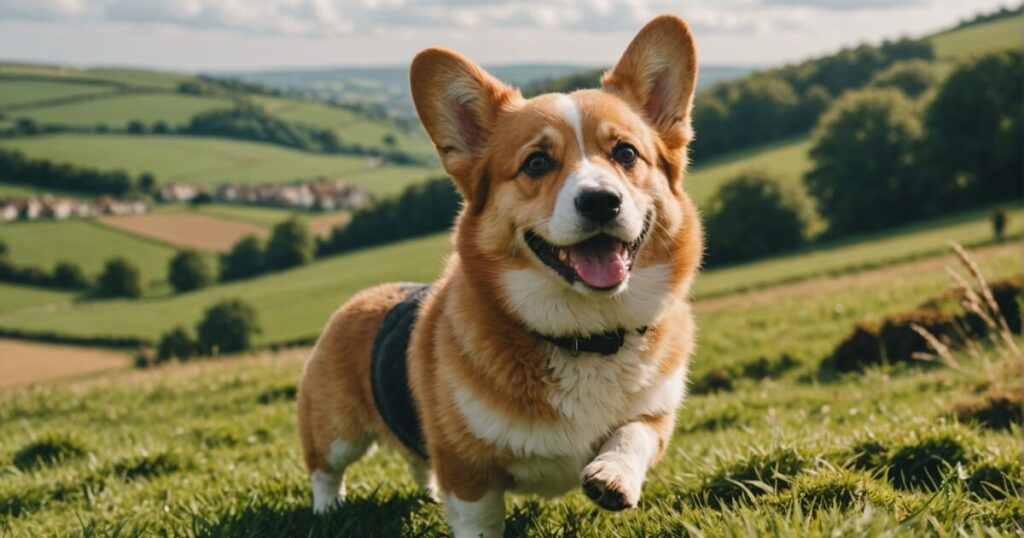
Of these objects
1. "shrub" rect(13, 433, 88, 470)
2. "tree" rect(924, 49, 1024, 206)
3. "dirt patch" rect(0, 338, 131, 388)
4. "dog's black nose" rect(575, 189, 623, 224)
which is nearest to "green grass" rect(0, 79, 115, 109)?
"dirt patch" rect(0, 338, 131, 388)

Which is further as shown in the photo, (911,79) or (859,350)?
(911,79)

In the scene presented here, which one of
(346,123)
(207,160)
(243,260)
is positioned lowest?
(243,260)

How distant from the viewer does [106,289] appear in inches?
2672

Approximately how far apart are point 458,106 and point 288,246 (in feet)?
242

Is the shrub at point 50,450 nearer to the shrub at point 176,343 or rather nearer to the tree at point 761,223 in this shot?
the shrub at point 176,343

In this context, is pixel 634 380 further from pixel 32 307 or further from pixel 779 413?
pixel 32 307

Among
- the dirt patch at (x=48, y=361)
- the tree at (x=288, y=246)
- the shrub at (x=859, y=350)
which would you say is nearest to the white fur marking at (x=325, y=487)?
the shrub at (x=859, y=350)

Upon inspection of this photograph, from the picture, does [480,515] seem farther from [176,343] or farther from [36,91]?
[36,91]

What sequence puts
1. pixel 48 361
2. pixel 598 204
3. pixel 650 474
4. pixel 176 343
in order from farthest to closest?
pixel 176 343, pixel 48 361, pixel 650 474, pixel 598 204

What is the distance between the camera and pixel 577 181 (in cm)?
431

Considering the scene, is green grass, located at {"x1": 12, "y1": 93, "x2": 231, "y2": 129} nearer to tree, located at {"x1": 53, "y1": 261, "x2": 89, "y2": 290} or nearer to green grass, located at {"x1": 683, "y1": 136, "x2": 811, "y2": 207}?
tree, located at {"x1": 53, "y1": 261, "x2": 89, "y2": 290}

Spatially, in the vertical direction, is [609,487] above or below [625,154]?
below

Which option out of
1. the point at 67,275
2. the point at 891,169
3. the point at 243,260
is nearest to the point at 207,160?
the point at 243,260

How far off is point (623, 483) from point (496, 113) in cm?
255
